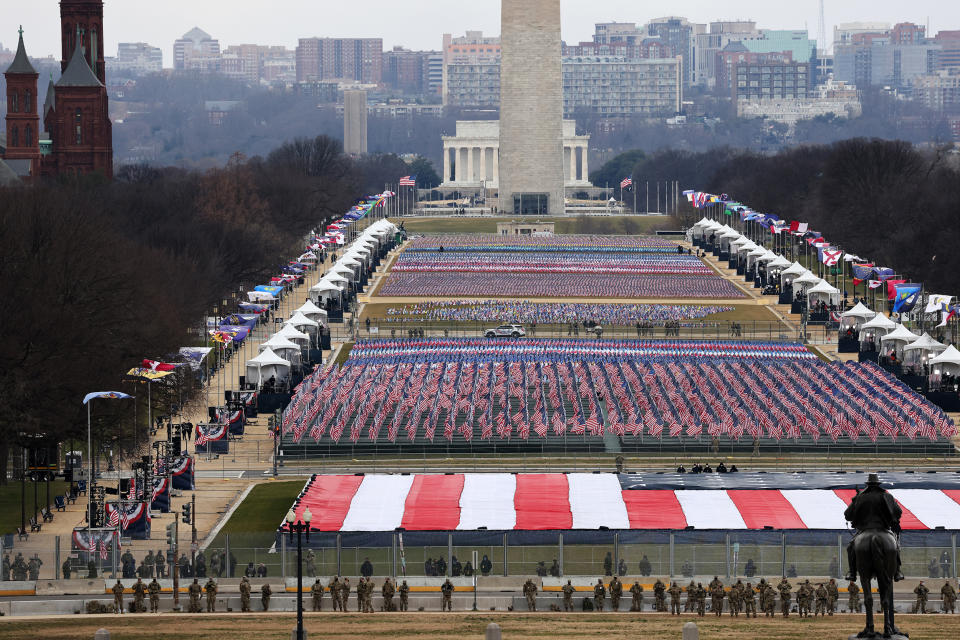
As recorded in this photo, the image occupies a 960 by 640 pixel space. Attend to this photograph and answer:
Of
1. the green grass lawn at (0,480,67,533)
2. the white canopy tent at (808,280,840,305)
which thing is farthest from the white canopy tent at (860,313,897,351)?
the green grass lawn at (0,480,67,533)

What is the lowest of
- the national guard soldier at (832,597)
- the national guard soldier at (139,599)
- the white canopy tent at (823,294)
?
the national guard soldier at (139,599)

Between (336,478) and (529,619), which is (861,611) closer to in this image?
(529,619)

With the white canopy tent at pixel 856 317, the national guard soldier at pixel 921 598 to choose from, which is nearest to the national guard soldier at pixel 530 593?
the national guard soldier at pixel 921 598

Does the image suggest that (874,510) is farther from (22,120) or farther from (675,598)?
(22,120)

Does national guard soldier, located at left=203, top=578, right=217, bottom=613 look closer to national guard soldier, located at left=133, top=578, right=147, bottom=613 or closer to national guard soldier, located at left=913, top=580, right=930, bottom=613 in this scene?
national guard soldier, located at left=133, top=578, right=147, bottom=613

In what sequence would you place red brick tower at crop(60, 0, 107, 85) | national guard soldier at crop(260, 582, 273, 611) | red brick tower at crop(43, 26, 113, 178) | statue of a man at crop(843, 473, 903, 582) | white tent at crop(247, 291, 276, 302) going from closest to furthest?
statue of a man at crop(843, 473, 903, 582) → national guard soldier at crop(260, 582, 273, 611) → white tent at crop(247, 291, 276, 302) → red brick tower at crop(43, 26, 113, 178) → red brick tower at crop(60, 0, 107, 85)

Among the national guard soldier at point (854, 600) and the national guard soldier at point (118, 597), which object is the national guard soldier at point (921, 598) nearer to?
the national guard soldier at point (854, 600)
